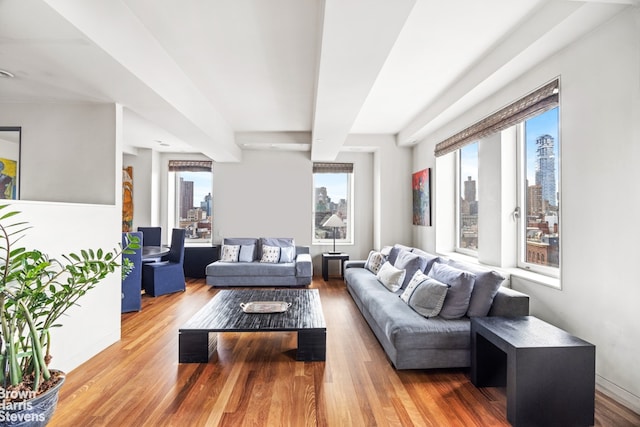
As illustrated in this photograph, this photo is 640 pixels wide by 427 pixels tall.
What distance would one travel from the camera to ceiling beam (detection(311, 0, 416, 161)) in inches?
71.2

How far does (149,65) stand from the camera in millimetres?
2682

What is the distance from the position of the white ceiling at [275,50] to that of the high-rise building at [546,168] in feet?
2.38

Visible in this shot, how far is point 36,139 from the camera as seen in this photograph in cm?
315

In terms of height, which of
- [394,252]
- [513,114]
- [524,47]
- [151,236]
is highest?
[524,47]

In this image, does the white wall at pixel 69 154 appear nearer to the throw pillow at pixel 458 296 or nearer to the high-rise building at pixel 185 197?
the throw pillow at pixel 458 296

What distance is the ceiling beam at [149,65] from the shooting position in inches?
78.2

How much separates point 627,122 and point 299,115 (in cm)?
368

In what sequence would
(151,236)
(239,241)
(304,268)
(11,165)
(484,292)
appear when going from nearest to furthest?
(484,292) < (11,165) < (304,268) < (151,236) < (239,241)

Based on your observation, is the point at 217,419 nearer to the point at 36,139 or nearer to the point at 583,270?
the point at 583,270

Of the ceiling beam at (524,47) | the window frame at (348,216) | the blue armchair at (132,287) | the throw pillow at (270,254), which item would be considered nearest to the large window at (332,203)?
the window frame at (348,216)

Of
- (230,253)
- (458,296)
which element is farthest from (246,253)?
(458,296)

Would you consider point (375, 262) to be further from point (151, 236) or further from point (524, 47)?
point (151, 236)

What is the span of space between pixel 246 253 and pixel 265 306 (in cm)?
290

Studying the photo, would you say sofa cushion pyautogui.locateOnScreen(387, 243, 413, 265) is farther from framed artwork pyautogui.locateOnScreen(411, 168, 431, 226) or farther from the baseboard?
the baseboard
